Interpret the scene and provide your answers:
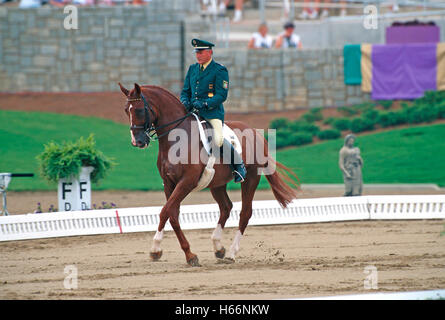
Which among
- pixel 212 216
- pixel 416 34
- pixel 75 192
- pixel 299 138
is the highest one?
pixel 416 34

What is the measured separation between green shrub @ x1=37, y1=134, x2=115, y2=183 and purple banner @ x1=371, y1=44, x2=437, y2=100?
40.3 ft

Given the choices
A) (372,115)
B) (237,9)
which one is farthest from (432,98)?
(237,9)

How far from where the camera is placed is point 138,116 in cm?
998

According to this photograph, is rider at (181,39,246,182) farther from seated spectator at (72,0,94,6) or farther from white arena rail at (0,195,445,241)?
seated spectator at (72,0,94,6)

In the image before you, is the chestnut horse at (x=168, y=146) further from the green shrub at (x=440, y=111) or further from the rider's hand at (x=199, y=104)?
the green shrub at (x=440, y=111)

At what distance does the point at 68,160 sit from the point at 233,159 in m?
4.15

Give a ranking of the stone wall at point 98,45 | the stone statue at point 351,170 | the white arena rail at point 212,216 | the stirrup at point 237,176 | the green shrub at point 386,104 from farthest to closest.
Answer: the stone wall at point 98,45 < the green shrub at point 386,104 < the stone statue at point 351,170 < the white arena rail at point 212,216 < the stirrup at point 237,176

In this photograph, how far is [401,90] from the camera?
2438 centimetres

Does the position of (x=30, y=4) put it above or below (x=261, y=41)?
above

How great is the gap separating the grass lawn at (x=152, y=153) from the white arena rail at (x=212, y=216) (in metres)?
4.74

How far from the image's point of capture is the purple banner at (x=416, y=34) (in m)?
25.2
